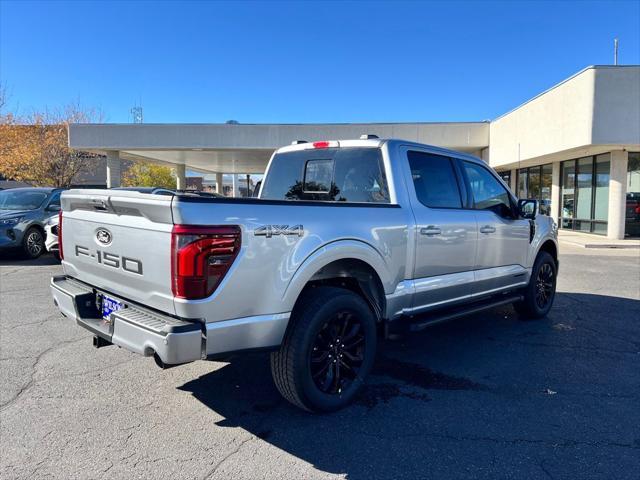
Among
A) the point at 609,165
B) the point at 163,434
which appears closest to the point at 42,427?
the point at 163,434

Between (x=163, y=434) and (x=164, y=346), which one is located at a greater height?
(x=164, y=346)

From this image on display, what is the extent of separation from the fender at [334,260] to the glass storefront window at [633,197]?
1695 centimetres

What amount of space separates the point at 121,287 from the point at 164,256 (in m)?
0.67

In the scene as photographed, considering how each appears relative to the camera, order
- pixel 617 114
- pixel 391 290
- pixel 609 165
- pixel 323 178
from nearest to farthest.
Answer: pixel 391 290 < pixel 323 178 < pixel 617 114 < pixel 609 165

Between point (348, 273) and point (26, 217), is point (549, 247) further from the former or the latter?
point (26, 217)

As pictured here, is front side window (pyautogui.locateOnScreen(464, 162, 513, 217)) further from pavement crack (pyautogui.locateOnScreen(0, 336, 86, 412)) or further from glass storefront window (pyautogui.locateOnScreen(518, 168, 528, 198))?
glass storefront window (pyautogui.locateOnScreen(518, 168, 528, 198))

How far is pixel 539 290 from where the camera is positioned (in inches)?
241

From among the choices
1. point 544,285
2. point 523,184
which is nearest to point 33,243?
point 544,285

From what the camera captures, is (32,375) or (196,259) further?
(32,375)

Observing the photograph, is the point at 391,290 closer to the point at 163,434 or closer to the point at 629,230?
the point at 163,434

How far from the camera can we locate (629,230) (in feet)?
56.7

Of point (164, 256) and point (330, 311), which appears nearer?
point (164, 256)

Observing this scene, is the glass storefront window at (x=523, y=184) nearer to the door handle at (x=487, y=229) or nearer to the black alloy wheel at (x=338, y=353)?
the door handle at (x=487, y=229)

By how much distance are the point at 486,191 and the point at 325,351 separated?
9.38 ft
